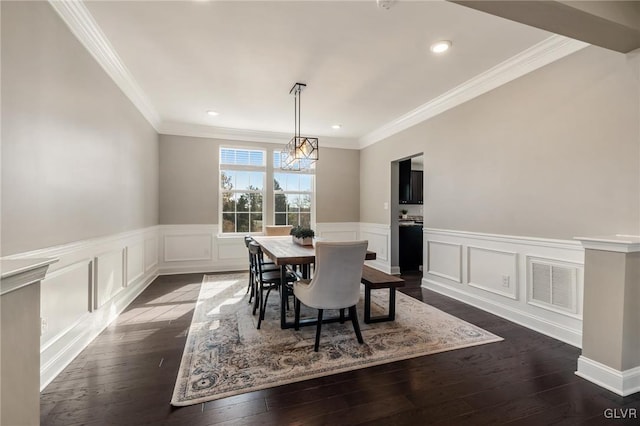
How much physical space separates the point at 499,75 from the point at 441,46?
94 cm

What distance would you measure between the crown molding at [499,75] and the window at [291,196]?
91.0 inches

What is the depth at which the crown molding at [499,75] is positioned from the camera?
100.0 inches

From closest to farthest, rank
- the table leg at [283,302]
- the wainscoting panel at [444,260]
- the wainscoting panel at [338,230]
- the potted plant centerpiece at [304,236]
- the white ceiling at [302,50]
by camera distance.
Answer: the white ceiling at [302,50] < the table leg at [283,302] < the potted plant centerpiece at [304,236] < the wainscoting panel at [444,260] < the wainscoting panel at [338,230]

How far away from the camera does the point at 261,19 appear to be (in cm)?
227

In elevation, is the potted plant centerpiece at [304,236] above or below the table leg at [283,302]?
above

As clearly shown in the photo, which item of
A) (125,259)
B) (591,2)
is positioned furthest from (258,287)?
(591,2)

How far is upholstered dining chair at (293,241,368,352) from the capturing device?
226 cm

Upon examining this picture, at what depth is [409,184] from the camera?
5.96 metres

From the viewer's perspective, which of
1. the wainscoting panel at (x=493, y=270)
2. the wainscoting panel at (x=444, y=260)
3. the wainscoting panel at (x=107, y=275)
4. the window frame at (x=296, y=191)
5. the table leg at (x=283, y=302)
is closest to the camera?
the wainscoting panel at (x=107, y=275)

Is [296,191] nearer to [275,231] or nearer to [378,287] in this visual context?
[275,231]

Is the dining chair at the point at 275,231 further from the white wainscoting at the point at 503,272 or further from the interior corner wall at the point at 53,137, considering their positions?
the white wainscoting at the point at 503,272

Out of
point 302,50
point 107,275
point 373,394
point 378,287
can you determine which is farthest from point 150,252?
point 373,394

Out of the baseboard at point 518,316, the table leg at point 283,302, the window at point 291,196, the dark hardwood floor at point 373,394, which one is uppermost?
the window at point 291,196

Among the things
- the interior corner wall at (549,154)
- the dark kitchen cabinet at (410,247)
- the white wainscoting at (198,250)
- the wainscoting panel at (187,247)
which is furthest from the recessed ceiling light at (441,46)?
the wainscoting panel at (187,247)
